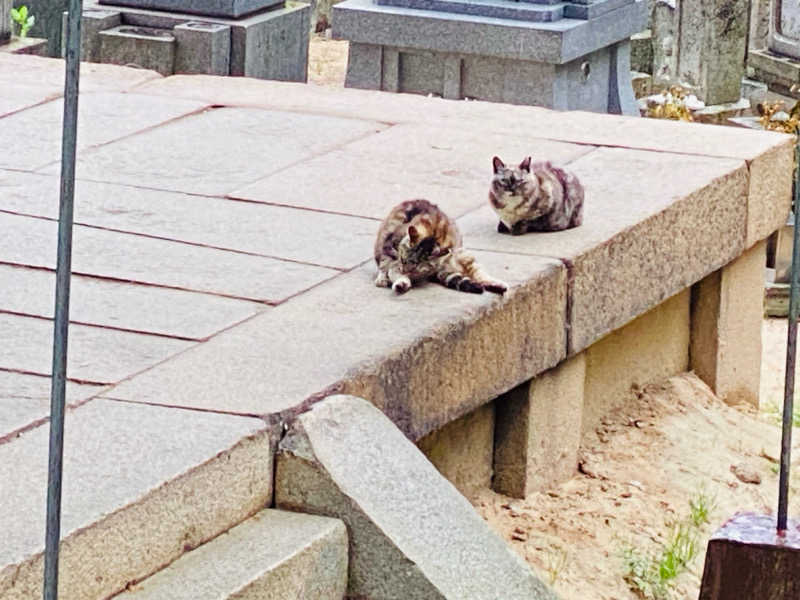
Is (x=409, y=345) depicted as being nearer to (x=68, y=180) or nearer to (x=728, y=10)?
(x=68, y=180)

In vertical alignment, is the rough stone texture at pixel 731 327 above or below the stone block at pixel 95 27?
below

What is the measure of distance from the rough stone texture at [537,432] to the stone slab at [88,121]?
169cm

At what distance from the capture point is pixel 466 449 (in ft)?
14.9

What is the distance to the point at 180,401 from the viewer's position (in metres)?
3.66

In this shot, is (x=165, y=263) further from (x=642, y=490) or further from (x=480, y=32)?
(x=480, y=32)

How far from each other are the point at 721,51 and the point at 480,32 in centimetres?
277

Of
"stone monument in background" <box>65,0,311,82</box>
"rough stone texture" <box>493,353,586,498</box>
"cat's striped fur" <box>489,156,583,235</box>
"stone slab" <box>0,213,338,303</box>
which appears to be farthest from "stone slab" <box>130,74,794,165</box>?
"stone slab" <box>0,213,338,303</box>

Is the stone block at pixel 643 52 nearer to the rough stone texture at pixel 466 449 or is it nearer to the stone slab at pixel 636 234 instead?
the stone slab at pixel 636 234

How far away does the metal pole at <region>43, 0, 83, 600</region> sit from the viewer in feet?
6.95

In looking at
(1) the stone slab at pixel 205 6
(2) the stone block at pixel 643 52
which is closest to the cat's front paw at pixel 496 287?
(1) the stone slab at pixel 205 6

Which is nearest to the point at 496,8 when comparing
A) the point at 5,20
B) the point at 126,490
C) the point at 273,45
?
the point at 273,45

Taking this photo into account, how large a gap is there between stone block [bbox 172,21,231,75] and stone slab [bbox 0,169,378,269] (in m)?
2.77

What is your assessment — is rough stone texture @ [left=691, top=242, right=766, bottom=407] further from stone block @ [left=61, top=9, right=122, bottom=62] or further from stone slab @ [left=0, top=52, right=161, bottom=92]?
stone block @ [left=61, top=9, right=122, bottom=62]

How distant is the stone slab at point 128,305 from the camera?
412cm
